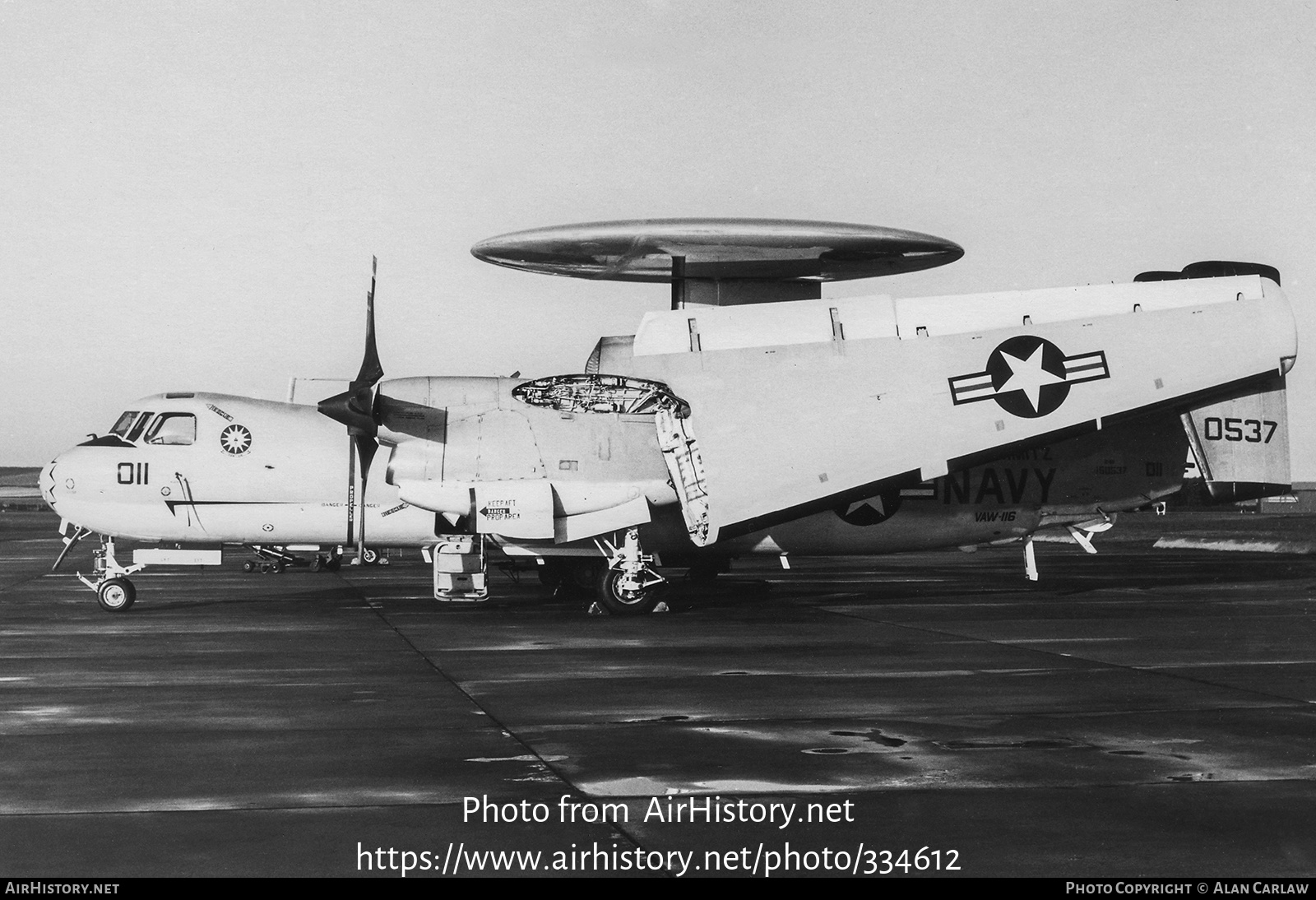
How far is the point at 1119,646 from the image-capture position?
17094 mm

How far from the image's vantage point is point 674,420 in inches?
864

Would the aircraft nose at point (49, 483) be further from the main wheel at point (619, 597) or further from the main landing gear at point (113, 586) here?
the main wheel at point (619, 597)

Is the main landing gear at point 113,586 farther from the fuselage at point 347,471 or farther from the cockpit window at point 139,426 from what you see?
the cockpit window at point 139,426

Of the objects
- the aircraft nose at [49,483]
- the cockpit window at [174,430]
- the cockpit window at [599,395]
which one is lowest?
the aircraft nose at [49,483]

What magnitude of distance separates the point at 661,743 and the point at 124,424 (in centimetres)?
1641

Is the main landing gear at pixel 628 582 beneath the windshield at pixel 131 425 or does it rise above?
beneath

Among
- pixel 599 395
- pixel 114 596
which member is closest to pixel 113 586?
pixel 114 596

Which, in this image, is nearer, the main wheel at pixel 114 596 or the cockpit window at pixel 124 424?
the main wheel at pixel 114 596

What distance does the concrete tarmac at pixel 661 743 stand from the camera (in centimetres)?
714

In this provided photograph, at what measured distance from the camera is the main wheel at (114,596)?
22094 mm

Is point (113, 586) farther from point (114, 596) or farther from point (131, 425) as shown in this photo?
point (131, 425)

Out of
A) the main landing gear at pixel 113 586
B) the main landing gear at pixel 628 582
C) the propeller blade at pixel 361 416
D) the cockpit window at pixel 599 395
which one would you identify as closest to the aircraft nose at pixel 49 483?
the main landing gear at pixel 113 586

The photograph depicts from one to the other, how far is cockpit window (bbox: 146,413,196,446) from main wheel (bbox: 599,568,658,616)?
7.88 m

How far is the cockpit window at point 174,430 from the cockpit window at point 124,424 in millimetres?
446
